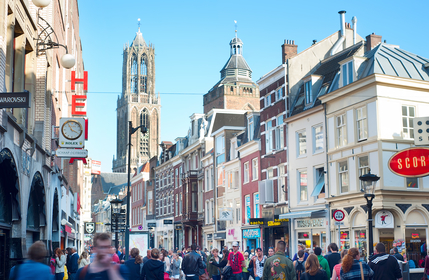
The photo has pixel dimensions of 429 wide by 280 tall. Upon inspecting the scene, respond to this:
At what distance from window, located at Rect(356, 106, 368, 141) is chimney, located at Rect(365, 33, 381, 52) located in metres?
5.99

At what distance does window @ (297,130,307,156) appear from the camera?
32.1 m

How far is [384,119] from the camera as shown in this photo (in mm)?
25906

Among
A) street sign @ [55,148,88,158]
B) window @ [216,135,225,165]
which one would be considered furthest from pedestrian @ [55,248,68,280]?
window @ [216,135,225,165]

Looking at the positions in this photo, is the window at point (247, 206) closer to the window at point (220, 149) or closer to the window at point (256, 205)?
the window at point (256, 205)

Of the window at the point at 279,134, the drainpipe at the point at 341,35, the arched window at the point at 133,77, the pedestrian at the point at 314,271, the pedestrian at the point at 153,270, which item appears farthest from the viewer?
the arched window at the point at 133,77

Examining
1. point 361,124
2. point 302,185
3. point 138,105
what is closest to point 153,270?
point 361,124

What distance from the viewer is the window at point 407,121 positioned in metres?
26.5

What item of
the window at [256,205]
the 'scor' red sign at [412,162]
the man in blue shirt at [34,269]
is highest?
the 'scor' red sign at [412,162]

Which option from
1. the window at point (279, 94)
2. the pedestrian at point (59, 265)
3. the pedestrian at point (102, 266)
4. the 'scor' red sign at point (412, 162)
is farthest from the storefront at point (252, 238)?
the pedestrian at point (102, 266)

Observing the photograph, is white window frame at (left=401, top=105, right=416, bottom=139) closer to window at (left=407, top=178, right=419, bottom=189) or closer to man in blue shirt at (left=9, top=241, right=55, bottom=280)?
window at (left=407, top=178, right=419, bottom=189)

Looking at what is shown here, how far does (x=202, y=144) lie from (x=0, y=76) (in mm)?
38794

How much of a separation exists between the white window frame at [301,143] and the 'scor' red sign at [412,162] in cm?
1243

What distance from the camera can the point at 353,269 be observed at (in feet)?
32.7

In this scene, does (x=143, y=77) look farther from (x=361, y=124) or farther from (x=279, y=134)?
(x=361, y=124)
